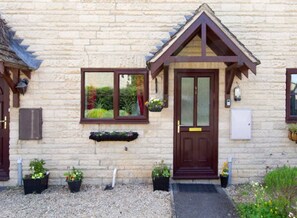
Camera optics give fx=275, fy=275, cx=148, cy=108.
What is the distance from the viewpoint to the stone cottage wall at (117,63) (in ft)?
21.1

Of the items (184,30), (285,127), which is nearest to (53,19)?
(184,30)

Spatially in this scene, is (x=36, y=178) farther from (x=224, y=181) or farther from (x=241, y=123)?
(x=241, y=123)

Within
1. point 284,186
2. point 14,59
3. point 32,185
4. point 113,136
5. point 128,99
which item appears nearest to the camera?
point 284,186

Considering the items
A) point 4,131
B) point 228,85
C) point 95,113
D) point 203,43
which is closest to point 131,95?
point 95,113

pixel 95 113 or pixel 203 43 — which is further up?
pixel 203 43

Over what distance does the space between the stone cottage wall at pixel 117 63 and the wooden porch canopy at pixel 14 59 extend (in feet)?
0.52

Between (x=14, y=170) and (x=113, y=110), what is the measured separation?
2.72m

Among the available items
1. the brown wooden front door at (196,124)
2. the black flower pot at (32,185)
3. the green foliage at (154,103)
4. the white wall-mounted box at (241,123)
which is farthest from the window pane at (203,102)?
the black flower pot at (32,185)

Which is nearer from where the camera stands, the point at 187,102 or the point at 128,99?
the point at 128,99

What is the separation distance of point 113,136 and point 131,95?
3.49 feet

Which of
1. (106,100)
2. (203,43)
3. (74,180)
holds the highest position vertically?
(203,43)

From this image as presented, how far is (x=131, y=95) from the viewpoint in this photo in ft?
21.5

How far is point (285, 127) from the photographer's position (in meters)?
6.57

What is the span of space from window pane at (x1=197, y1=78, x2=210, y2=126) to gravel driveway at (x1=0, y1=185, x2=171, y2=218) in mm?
1951
